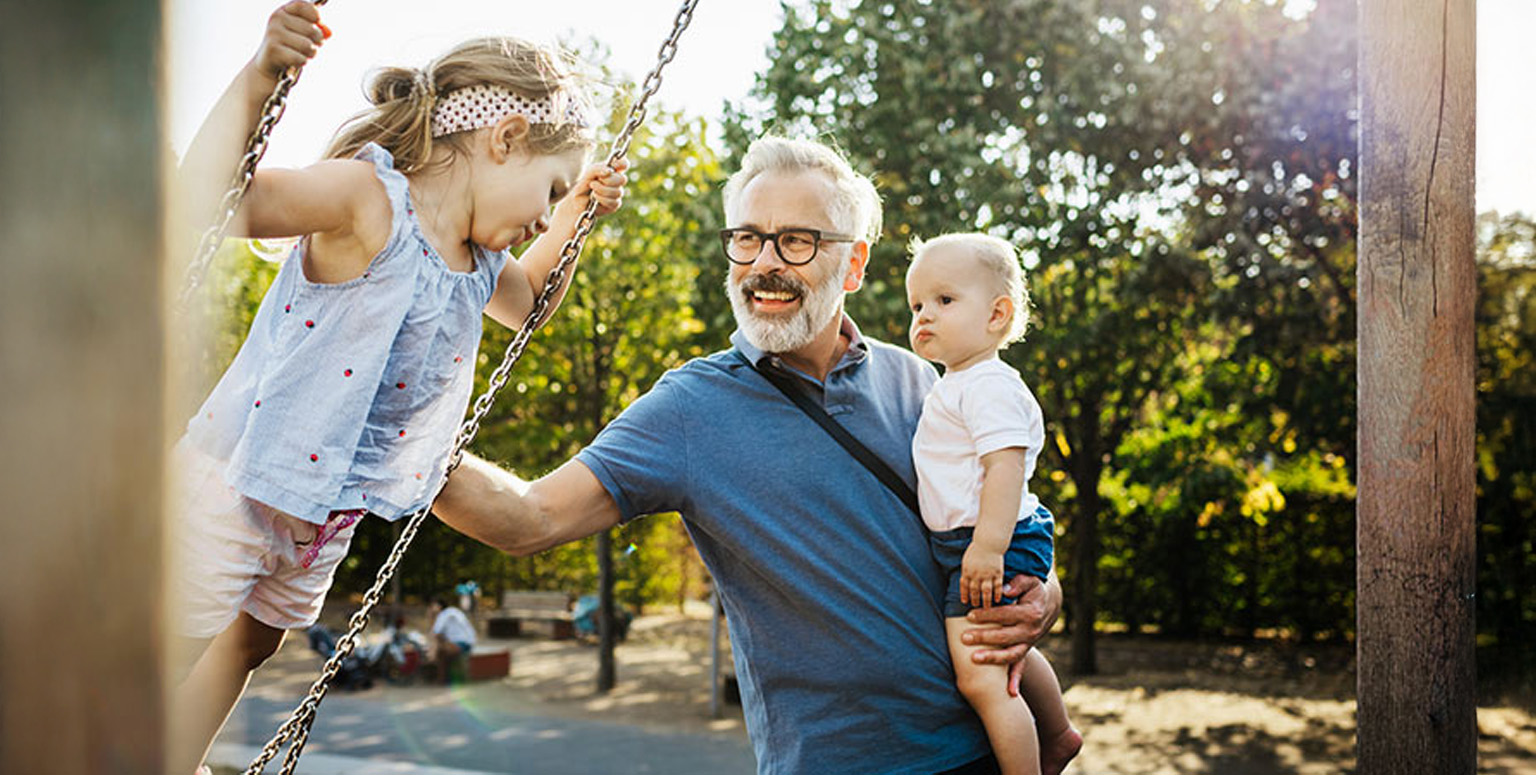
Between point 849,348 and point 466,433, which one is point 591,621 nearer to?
point 849,348

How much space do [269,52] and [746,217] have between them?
1.08 m

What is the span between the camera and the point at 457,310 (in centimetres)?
224

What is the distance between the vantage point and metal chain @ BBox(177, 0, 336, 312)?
1808 mm

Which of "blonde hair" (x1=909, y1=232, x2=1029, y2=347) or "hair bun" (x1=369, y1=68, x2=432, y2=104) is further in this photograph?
"blonde hair" (x1=909, y1=232, x2=1029, y2=347)

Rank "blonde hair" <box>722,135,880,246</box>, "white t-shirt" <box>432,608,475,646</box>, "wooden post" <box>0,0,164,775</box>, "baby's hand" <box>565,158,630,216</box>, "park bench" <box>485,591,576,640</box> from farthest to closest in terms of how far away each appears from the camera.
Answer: "park bench" <box>485,591,576,640</box> < "white t-shirt" <box>432,608,475,646</box> < "blonde hair" <box>722,135,880,246</box> < "baby's hand" <box>565,158,630,216</box> < "wooden post" <box>0,0,164,775</box>

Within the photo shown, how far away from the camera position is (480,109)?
2.26 metres

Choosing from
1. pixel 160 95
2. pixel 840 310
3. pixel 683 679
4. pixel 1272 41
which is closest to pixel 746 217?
pixel 840 310

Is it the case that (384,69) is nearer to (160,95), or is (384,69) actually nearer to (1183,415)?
(160,95)

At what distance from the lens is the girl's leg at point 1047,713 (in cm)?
264

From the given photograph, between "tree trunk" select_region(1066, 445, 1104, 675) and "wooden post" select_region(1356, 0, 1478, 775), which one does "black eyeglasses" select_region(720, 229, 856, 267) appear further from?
"tree trunk" select_region(1066, 445, 1104, 675)

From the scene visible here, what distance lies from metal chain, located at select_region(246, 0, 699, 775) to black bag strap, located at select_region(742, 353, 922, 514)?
512 millimetres

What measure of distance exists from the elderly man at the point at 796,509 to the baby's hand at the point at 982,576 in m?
0.04

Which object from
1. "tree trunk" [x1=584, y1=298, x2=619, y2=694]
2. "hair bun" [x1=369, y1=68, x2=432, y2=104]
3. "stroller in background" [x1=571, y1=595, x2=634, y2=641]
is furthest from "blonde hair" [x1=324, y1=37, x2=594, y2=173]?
"stroller in background" [x1=571, y1=595, x2=634, y2=641]

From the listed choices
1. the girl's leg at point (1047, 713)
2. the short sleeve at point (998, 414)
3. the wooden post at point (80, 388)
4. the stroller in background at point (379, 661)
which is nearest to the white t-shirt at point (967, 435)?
the short sleeve at point (998, 414)
